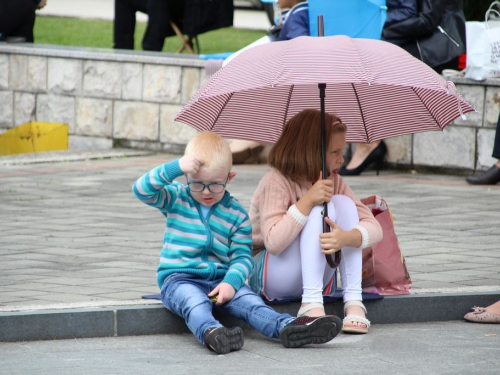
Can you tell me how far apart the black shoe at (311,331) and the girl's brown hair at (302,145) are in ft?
2.53

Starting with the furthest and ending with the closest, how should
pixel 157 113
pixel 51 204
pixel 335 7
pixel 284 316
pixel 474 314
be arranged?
pixel 157 113 → pixel 335 7 → pixel 51 204 → pixel 474 314 → pixel 284 316

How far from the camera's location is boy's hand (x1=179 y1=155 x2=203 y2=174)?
455 centimetres

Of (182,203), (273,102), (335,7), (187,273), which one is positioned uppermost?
(335,7)

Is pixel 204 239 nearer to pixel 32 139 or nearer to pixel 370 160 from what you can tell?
pixel 370 160

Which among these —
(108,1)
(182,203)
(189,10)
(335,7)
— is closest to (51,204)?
(335,7)

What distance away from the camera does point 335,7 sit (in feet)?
29.0

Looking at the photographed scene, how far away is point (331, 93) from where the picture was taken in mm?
5340

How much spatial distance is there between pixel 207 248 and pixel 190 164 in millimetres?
417

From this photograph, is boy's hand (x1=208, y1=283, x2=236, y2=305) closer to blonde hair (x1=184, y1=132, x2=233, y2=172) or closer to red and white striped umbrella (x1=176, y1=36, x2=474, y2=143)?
blonde hair (x1=184, y1=132, x2=233, y2=172)

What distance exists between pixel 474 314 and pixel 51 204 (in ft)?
13.0

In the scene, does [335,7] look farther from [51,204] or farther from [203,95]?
[203,95]

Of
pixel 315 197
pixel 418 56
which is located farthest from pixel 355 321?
pixel 418 56

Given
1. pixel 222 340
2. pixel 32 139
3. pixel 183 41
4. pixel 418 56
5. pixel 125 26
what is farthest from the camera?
pixel 183 41

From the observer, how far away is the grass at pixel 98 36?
1753 cm
